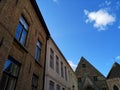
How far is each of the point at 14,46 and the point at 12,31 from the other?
77 centimetres

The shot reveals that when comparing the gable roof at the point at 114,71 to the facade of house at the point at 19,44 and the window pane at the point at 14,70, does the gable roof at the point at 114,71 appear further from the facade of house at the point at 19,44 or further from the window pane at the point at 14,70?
the window pane at the point at 14,70

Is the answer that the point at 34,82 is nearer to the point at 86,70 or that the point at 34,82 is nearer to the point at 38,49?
the point at 38,49

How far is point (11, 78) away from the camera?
18.0 feet

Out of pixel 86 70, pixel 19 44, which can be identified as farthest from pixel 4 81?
pixel 86 70

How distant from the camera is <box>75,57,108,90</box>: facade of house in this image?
1038 inches

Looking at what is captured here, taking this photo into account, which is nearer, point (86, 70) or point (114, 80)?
point (114, 80)

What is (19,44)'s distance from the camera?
6086 mm

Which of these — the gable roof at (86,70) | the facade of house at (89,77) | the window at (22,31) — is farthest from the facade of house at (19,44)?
the gable roof at (86,70)

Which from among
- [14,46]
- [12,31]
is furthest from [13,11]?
[14,46]

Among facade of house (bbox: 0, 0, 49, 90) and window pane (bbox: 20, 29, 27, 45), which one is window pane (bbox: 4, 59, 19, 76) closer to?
facade of house (bbox: 0, 0, 49, 90)

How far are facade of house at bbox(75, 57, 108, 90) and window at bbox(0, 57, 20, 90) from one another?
76.5ft

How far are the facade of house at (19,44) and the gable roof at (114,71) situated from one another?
2380cm

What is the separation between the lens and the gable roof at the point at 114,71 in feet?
91.9

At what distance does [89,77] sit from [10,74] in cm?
2560
